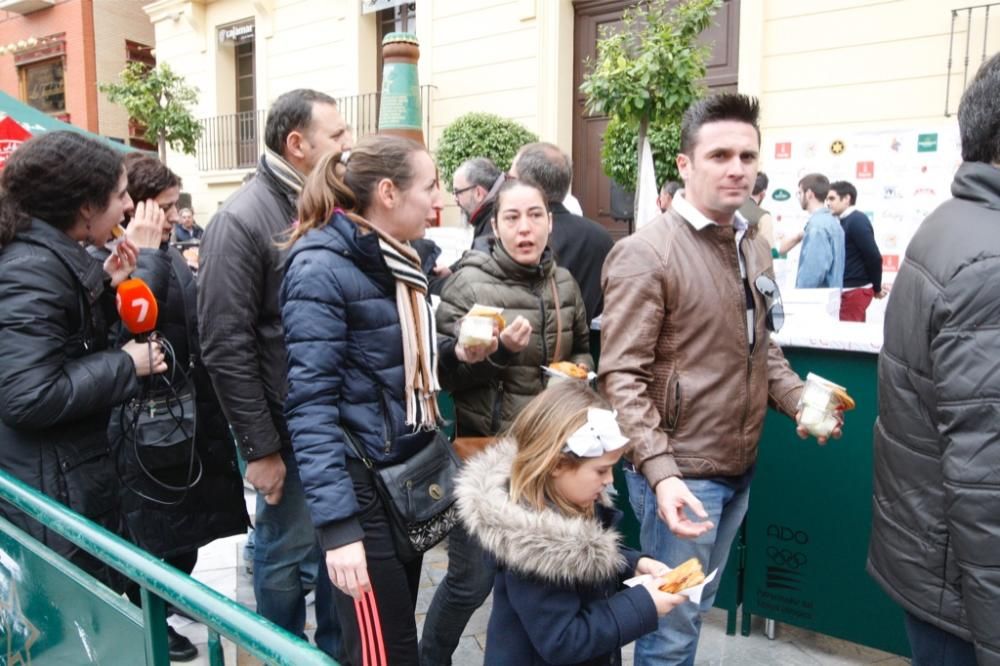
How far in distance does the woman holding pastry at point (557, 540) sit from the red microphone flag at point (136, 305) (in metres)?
1.30

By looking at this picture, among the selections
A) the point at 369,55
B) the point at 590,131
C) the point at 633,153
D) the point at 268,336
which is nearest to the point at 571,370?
the point at 268,336

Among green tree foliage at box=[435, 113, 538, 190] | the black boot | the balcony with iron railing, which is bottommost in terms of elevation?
the black boot

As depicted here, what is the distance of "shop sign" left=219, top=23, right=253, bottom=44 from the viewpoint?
603 inches

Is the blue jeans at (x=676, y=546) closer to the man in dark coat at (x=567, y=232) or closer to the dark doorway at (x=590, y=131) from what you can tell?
the man in dark coat at (x=567, y=232)

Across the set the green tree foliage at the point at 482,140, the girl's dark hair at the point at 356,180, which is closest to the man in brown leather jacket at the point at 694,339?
the girl's dark hair at the point at 356,180

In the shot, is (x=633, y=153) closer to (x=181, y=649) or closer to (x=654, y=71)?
(x=654, y=71)

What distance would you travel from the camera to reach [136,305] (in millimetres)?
2584

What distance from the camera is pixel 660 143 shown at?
7.68 metres

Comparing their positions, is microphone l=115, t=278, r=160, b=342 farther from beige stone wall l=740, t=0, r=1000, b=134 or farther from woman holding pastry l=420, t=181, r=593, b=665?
beige stone wall l=740, t=0, r=1000, b=134

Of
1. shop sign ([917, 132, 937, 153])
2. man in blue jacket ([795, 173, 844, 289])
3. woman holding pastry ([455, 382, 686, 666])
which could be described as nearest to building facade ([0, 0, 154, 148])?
man in blue jacket ([795, 173, 844, 289])

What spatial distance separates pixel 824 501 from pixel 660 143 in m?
5.22

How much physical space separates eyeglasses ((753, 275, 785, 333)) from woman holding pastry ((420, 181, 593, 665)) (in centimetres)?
77

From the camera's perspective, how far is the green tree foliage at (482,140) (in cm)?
1027

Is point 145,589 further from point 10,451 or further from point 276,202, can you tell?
point 276,202
